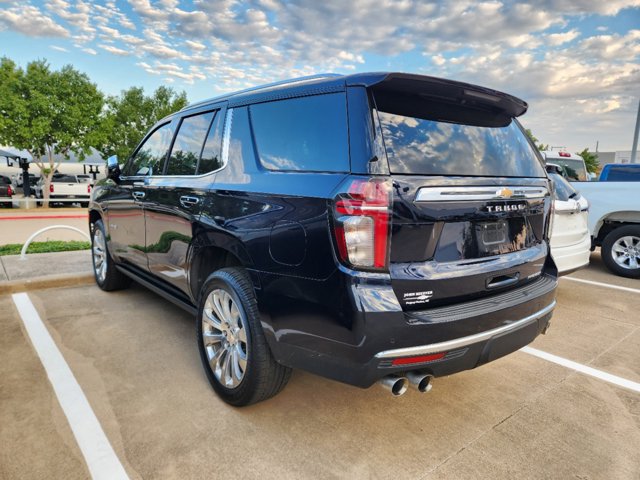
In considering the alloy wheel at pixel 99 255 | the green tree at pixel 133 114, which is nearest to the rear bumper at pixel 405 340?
the alloy wheel at pixel 99 255

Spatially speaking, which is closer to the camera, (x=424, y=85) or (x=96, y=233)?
(x=424, y=85)

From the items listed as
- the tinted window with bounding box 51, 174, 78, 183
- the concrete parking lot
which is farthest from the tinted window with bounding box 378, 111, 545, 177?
the tinted window with bounding box 51, 174, 78, 183

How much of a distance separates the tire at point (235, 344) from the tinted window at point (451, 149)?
112cm

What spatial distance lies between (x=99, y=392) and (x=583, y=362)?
3605mm

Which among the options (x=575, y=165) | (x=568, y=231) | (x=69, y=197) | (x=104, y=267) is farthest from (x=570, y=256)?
(x=69, y=197)

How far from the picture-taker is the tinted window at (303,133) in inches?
86.3

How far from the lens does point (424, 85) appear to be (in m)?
2.25

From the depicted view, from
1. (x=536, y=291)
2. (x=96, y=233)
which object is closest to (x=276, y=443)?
(x=536, y=291)

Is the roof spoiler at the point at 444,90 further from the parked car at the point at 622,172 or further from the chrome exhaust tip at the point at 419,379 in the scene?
the parked car at the point at 622,172

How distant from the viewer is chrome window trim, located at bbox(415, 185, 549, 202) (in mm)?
2111

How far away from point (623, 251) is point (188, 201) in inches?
259

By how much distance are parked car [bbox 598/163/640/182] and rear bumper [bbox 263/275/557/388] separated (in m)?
6.97

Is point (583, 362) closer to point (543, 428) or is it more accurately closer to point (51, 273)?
point (543, 428)

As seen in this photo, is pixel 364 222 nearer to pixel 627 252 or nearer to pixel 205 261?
pixel 205 261
